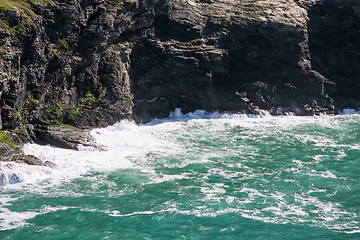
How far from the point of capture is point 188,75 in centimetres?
4088

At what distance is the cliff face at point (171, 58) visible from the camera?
28.4 metres

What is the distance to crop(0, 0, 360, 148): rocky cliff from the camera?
2820 cm

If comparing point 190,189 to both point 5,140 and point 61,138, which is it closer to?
point 61,138

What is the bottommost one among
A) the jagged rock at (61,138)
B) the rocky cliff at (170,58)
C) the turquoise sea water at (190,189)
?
the turquoise sea water at (190,189)

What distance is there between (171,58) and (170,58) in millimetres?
114

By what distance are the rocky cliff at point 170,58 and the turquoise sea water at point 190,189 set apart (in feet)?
13.5

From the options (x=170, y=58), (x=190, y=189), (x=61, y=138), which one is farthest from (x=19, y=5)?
(x=190, y=189)

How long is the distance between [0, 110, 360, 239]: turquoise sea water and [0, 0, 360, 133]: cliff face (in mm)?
4167

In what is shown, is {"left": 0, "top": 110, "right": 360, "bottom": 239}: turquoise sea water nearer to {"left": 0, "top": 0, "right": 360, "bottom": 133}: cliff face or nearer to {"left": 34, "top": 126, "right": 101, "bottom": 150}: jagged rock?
{"left": 34, "top": 126, "right": 101, "bottom": 150}: jagged rock

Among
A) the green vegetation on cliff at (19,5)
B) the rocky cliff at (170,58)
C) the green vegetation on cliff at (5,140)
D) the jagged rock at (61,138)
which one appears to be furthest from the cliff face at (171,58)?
the jagged rock at (61,138)

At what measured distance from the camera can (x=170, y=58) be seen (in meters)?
40.1

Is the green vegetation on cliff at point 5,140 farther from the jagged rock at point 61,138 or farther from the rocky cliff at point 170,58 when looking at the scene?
the jagged rock at point 61,138

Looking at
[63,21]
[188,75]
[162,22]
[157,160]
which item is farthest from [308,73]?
[63,21]

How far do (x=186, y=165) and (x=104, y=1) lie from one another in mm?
17567
